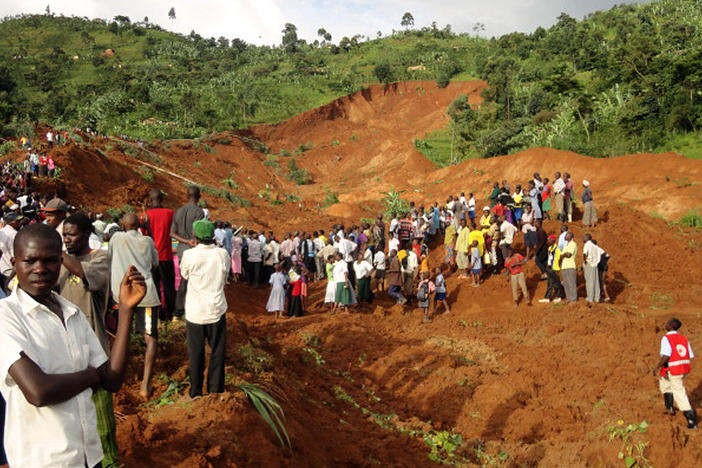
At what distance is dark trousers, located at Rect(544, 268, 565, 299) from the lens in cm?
1149

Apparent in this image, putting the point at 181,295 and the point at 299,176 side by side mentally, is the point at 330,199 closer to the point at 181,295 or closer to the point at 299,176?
the point at 299,176

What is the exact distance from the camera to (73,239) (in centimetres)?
386

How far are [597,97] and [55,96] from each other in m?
45.4

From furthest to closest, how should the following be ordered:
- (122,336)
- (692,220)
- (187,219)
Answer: (692,220) < (187,219) < (122,336)

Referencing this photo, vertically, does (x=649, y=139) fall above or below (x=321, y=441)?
above

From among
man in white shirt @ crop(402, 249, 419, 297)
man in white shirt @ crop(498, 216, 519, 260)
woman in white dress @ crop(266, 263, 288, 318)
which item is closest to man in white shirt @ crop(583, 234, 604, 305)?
man in white shirt @ crop(498, 216, 519, 260)

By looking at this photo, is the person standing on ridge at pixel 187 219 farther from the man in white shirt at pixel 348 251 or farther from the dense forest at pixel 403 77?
the dense forest at pixel 403 77

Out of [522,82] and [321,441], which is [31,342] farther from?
[522,82]

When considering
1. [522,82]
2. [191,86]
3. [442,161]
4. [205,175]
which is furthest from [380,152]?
[191,86]

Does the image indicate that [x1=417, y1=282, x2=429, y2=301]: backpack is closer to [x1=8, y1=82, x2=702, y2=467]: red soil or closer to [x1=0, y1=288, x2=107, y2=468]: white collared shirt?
[x1=8, y1=82, x2=702, y2=467]: red soil

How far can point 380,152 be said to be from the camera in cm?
4197

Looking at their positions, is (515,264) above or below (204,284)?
below

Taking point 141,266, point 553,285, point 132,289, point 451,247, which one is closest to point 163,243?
point 141,266

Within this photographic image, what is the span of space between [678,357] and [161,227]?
6.86 meters
